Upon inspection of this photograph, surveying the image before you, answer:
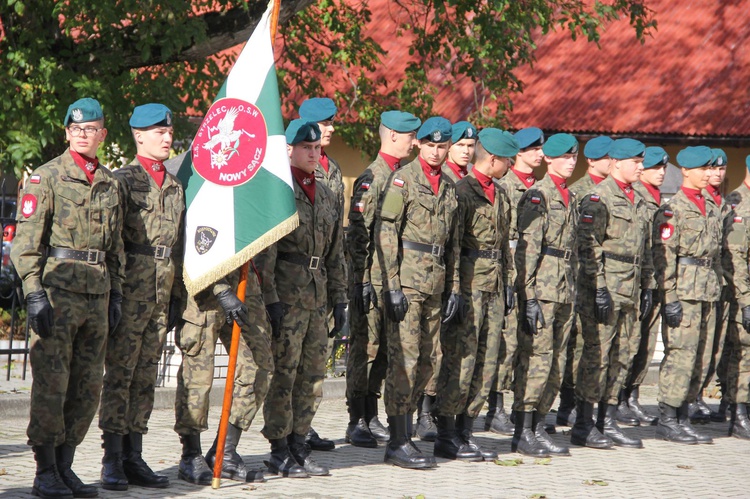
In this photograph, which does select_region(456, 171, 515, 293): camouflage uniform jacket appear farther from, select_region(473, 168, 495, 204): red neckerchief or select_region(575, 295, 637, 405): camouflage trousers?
select_region(575, 295, 637, 405): camouflage trousers

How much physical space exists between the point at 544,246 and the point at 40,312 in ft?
13.7

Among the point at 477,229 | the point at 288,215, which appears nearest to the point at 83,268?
the point at 288,215

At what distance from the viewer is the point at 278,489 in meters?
7.31

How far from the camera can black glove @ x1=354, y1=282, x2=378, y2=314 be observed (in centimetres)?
849

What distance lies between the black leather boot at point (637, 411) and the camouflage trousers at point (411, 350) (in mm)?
3455

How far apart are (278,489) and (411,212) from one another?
218 cm

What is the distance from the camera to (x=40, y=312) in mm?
6516

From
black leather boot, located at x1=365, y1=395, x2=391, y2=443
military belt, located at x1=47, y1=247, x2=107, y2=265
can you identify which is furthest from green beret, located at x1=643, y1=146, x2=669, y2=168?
military belt, located at x1=47, y1=247, x2=107, y2=265

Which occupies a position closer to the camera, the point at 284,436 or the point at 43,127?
the point at 284,436

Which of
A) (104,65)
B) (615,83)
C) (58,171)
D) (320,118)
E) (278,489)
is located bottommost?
(278,489)

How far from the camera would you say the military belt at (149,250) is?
7176 mm

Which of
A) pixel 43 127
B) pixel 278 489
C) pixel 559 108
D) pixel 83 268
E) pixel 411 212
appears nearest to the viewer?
pixel 83 268

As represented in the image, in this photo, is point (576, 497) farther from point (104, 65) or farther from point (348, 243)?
point (104, 65)

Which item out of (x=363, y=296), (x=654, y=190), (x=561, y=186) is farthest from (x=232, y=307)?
(x=654, y=190)
